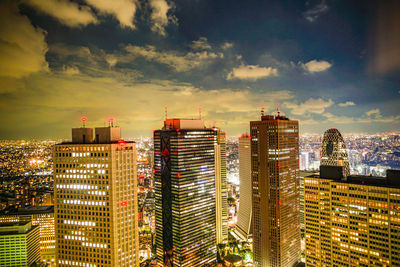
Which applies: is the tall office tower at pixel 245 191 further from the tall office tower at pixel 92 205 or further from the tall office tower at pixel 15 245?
the tall office tower at pixel 15 245

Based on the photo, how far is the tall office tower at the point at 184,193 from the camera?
89.8m

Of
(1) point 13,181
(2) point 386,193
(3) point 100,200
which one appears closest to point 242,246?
(2) point 386,193

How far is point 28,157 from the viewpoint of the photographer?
387 ft

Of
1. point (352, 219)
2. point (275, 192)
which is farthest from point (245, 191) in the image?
point (352, 219)

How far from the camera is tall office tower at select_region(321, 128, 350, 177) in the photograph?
115m

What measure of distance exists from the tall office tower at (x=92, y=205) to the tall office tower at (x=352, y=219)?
4745cm

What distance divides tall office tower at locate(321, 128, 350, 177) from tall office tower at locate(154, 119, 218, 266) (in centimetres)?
5829

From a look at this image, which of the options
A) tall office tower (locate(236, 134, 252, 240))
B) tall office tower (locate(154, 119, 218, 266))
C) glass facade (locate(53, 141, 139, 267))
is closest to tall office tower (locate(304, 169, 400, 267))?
tall office tower (locate(154, 119, 218, 266))

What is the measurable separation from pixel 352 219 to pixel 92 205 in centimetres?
5875

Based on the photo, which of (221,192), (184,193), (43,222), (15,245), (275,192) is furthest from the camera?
(221,192)

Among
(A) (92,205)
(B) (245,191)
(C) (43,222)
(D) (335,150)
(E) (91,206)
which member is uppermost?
(D) (335,150)

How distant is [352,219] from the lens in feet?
192

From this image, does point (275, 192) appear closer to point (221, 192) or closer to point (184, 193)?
point (184, 193)

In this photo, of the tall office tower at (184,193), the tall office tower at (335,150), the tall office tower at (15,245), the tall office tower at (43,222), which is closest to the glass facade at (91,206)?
the tall office tower at (184,193)
